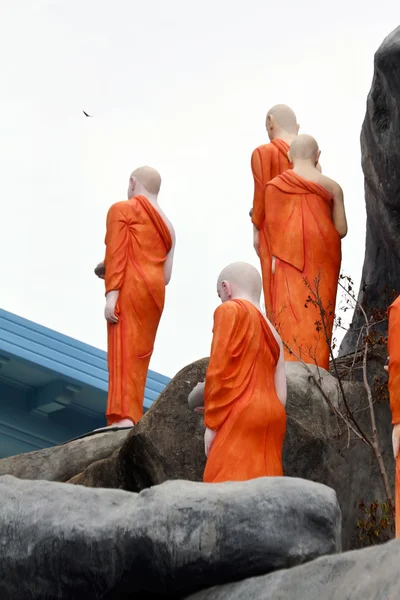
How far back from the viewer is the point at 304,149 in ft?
35.6

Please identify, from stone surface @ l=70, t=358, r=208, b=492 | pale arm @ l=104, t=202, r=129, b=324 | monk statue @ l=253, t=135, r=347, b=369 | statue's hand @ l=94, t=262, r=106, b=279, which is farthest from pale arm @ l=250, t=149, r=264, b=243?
stone surface @ l=70, t=358, r=208, b=492

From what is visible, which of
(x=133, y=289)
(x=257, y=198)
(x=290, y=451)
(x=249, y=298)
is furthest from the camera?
(x=257, y=198)

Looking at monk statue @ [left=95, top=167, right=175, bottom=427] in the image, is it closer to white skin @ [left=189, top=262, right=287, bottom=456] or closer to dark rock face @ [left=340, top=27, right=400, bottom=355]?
dark rock face @ [left=340, top=27, right=400, bottom=355]

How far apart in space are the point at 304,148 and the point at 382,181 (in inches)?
27.8

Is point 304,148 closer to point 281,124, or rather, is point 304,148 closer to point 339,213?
point 339,213

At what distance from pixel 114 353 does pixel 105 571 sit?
19.4ft

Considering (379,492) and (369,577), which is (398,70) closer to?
(379,492)

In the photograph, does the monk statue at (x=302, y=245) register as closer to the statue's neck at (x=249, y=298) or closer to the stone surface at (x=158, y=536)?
the statue's neck at (x=249, y=298)

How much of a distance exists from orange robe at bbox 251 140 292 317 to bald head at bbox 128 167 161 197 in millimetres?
770

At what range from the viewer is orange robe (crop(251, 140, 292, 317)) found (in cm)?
1115

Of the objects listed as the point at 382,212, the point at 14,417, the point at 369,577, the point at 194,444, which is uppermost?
the point at 382,212

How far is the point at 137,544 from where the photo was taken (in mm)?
4867

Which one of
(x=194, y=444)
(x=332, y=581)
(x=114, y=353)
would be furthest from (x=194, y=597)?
(x=114, y=353)

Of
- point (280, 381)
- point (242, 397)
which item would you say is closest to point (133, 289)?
point (280, 381)
